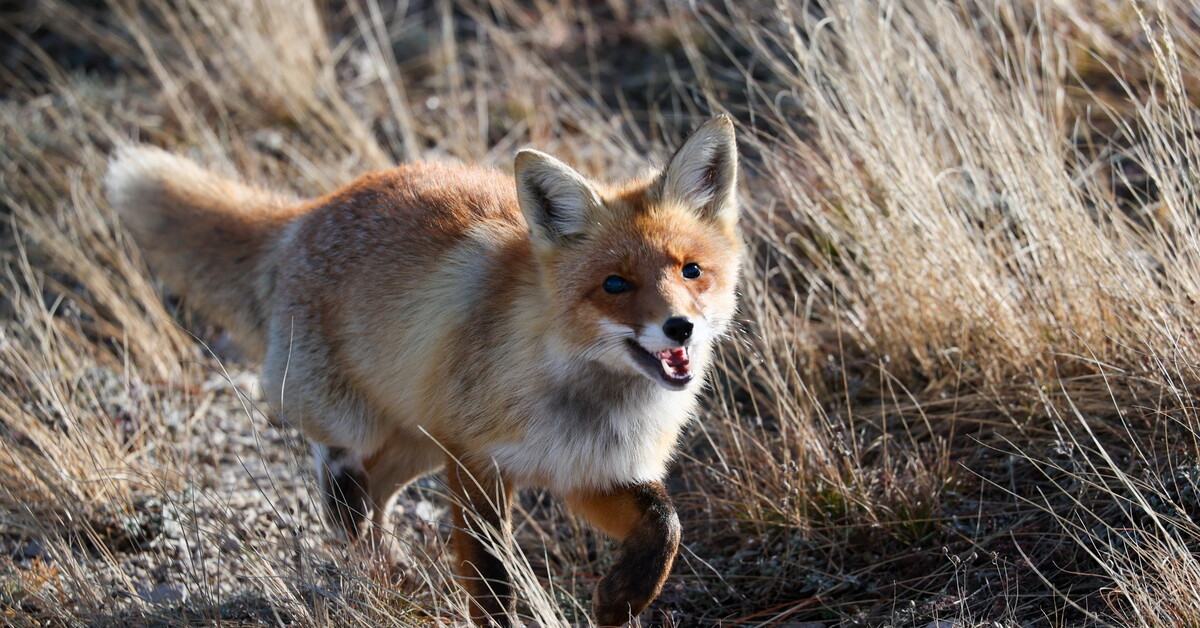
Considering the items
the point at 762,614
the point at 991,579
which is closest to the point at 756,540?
the point at 762,614

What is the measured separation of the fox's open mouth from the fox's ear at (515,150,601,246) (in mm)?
498

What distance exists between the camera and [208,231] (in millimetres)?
4672

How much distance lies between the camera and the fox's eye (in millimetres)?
3207

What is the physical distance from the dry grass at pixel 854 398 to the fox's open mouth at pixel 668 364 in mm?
712

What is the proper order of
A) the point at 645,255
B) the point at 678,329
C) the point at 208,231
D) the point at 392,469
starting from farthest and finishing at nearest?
1. the point at 208,231
2. the point at 392,469
3. the point at 645,255
4. the point at 678,329

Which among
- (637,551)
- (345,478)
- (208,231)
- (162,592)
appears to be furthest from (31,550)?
(637,551)

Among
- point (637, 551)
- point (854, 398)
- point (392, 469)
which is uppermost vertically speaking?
point (637, 551)

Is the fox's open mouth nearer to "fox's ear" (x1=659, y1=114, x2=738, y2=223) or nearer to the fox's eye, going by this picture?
the fox's eye

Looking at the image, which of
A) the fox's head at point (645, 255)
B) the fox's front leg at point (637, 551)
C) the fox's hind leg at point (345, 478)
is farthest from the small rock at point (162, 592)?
the fox's head at point (645, 255)

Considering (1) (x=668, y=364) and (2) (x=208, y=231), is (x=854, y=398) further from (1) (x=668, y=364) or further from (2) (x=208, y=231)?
(2) (x=208, y=231)

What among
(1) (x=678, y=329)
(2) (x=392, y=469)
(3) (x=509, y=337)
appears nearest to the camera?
(1) (x=678, y=329)

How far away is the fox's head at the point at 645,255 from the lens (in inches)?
122

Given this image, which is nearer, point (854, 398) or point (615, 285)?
point (615, 285)

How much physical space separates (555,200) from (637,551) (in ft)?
3.85
